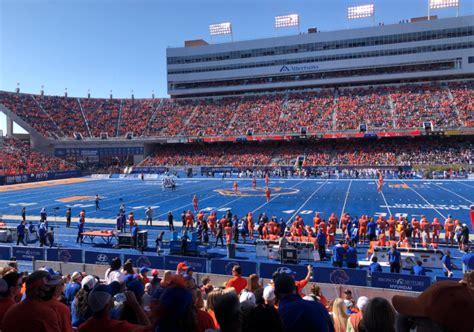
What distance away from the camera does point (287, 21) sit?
7194 centimetres

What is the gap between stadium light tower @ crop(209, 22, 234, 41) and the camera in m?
76.3

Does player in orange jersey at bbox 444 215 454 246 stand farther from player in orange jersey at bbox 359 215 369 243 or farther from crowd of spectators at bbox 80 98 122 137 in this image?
crowd of spectators at bbox 80 98 122 137

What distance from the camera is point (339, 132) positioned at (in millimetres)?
54844

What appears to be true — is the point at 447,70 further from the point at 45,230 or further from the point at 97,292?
the point at 97,292

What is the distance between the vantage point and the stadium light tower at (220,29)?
76.3m

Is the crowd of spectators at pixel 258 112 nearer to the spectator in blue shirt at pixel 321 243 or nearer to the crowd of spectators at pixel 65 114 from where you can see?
the crowd of spectators at pixel 65 114

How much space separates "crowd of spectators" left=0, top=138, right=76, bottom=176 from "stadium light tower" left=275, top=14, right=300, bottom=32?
44518mm

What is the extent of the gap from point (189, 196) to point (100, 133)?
129 feet

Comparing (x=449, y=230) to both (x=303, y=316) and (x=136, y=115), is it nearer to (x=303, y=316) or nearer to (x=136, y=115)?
(x=303, y=316)

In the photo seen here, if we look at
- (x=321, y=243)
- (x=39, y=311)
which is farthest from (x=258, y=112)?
(x=39, y=311)

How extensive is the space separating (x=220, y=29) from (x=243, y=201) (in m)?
56.6

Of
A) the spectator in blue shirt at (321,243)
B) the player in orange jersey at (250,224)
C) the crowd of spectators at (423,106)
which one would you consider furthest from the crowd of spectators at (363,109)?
the spectator in blue shirt at (321,243)

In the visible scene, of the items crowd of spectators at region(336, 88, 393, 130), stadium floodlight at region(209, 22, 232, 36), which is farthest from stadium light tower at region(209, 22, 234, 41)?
crowd of spectators at region(336, 88, 393, 130)

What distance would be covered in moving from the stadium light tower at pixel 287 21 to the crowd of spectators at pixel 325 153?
25.5m
